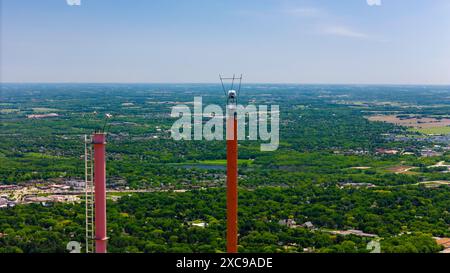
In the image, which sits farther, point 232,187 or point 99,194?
point 232,187

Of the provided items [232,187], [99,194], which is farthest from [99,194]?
[232,187]

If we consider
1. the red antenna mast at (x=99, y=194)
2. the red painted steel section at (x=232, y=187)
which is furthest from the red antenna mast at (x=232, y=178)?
the red antenna mast at (x=99, y=194)

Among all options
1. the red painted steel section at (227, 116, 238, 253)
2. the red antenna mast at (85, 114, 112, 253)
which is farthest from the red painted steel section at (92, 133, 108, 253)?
the red painted steel section at (227, 116, 238, 253)

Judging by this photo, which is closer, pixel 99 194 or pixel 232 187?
pixel 99 194

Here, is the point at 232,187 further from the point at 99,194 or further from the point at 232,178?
the point at 99,194

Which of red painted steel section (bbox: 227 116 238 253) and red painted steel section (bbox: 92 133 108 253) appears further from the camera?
red painted steel section (bbox: 227 116 238 253)

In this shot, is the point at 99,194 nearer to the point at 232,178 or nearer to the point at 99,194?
the point at 99,194

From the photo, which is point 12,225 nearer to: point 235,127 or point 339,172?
point 235,127

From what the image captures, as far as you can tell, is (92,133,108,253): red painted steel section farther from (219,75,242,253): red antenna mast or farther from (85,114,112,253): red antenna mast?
(219,75,242,253): red antenna mast

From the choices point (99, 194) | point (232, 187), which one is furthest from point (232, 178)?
point (99, 194)
